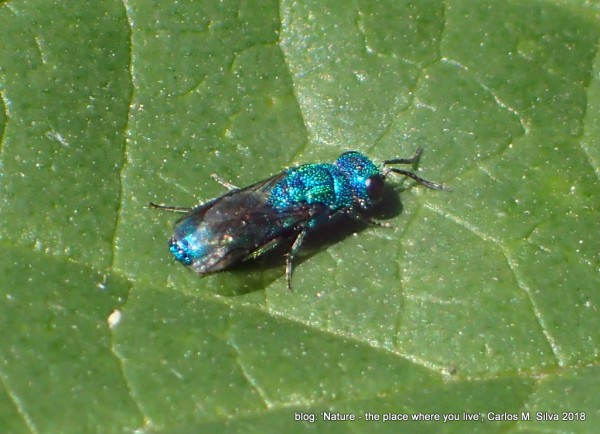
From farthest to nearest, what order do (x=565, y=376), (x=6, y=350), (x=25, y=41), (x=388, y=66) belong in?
(x=388, y=66), (x=25, y=41), (x=565, y=376), (x=6, y=350)

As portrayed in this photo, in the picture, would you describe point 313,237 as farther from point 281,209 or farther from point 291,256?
point 291,256

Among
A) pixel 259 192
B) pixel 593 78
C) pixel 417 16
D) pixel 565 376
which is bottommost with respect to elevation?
pixel 565 376

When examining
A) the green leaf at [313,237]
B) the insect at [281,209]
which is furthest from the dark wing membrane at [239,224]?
the green leaf at [313,237]

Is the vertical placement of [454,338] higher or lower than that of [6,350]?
lower

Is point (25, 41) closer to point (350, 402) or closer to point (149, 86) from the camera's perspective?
point (149, 86)

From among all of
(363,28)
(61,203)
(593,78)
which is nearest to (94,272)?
(61,203)

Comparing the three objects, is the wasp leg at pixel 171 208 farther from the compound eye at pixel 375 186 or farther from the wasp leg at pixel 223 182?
the compound eye at pixel 375 186

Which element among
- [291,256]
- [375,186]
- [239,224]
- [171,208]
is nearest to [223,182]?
[239,224]
